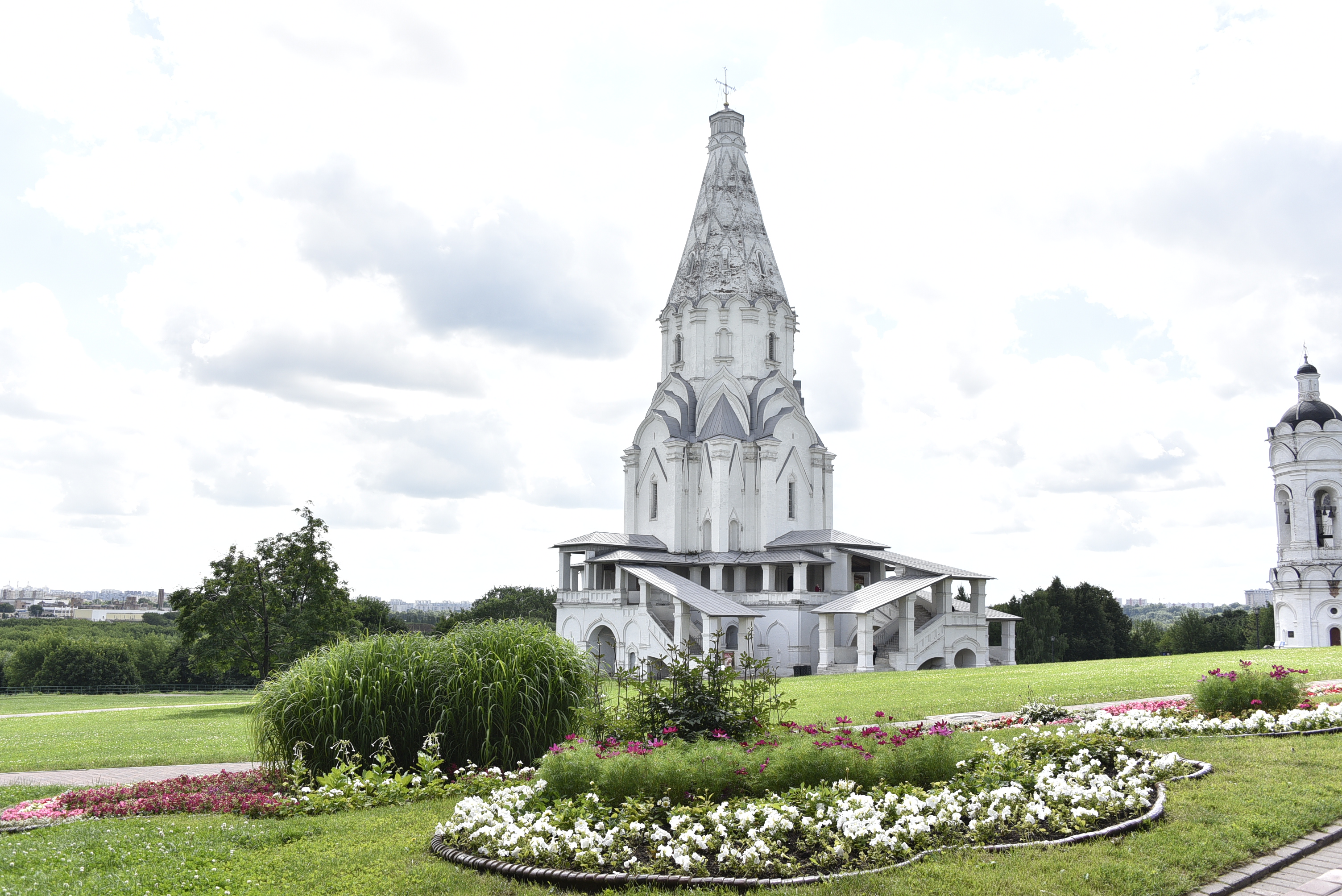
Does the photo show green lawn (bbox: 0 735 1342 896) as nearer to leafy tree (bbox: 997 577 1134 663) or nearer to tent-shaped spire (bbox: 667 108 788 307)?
tent-shaped spire (bbox: 667 108 788 307)

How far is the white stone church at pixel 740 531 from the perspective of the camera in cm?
4316

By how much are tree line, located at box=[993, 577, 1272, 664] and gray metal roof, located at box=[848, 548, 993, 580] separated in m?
15.9

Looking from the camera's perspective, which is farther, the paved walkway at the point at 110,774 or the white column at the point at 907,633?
the white column at the point at 907,633

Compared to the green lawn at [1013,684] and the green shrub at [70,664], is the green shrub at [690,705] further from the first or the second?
the green shrub at [70,664]

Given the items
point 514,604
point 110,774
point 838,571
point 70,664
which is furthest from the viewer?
point 514,604

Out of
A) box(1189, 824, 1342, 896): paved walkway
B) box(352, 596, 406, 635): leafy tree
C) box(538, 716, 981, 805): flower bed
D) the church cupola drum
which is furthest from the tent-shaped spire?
box(1189, 824, 1342, 896): paved walkway

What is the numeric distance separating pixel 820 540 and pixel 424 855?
4118 cm

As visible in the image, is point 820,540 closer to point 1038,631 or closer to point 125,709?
point 1038,631

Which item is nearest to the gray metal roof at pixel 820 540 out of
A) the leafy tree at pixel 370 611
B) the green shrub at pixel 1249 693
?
the leafy tree at pixel 370 611

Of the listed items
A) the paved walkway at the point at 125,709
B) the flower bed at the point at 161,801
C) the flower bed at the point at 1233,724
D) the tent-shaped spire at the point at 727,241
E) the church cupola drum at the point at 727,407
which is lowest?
the paved walkway at the point at 125,709

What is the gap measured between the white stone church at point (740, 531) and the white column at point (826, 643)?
0.06 metres

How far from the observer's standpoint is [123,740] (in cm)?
1838

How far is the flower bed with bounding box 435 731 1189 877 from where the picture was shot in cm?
723

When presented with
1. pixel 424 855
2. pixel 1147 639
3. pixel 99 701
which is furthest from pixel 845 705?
pixel 1147 639
